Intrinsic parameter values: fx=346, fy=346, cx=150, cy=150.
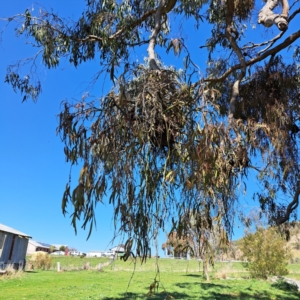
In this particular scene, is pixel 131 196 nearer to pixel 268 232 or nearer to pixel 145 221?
pixel 145 221

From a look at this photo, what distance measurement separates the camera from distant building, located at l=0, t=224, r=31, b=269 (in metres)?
15.2

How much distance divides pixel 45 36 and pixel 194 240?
368 cm

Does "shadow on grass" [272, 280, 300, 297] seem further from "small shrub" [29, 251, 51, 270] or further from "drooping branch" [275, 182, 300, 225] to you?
"small shrub" [29, 251, 51, 270]

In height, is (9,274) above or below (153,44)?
below

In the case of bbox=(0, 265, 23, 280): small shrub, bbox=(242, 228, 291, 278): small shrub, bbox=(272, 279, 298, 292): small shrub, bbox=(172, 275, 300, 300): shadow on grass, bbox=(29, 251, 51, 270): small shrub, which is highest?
bbox=(29, 251, 51, 270): small shrub

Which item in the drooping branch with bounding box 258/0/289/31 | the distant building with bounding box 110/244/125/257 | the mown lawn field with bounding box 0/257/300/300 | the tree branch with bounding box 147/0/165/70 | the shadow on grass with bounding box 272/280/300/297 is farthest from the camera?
the shadow on grass with bounding box 272/280/300/297

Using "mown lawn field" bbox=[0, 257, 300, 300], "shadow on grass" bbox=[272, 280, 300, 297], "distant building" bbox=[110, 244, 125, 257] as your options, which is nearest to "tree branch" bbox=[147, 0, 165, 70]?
"distant building" bbox=[110, 244, 125, 257]

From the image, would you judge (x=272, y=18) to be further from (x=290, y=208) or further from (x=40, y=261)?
(x=40, y=261)

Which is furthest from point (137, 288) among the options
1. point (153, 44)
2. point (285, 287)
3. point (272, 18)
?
point (272, 18)

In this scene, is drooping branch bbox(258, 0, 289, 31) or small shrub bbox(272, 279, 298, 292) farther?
small shrub bbox(272, 279, 298, 292)

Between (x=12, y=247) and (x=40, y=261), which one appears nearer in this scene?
(x=12, y=247)

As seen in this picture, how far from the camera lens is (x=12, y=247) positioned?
54.1 ft

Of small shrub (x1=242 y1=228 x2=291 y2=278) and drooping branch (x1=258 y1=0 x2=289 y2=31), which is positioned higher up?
drooping branch (x1=258 y1=0 x2=289 y2=31)

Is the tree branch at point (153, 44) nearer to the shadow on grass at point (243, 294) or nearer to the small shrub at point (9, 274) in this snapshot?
the shadow on grass at point (243, 294)
